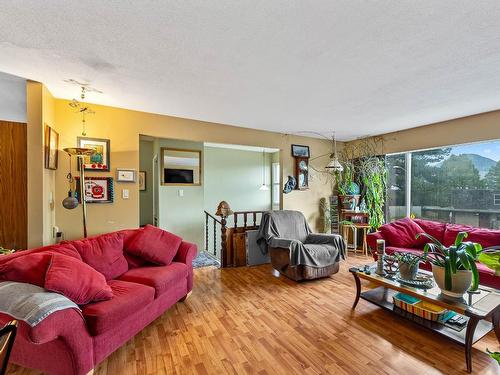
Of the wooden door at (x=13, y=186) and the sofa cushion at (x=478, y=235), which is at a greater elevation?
the wooden door at (x=13, y=186)

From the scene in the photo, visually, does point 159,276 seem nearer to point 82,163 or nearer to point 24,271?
point 24,271

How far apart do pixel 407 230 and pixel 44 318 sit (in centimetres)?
431

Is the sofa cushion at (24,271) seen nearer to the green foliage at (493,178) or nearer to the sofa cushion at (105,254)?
the sofa cushion at (105,254)

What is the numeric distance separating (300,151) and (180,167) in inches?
98.4

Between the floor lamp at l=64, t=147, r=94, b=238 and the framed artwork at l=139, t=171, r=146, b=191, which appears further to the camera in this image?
the framed artwork at l=139, t=171, r=146, b=191

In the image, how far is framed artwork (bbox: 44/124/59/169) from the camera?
8.61ft

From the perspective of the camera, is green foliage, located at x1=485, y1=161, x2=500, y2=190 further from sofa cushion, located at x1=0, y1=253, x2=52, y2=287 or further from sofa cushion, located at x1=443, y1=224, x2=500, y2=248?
sofa cushion, located at x1=0, y1=253, x2=52, y2=287

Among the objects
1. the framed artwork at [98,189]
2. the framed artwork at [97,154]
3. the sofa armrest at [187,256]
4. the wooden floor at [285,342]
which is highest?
the framed artwork at [97,154]

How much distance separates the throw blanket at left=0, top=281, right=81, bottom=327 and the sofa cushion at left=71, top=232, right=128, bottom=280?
706 mm

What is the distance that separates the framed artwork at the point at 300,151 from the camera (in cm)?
484

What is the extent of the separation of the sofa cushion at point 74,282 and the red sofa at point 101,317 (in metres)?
0.04

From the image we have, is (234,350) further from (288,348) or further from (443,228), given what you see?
(443,228)

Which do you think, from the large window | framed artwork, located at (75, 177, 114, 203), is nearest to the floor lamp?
framed artwork, located at (75, 177, 114, 203)

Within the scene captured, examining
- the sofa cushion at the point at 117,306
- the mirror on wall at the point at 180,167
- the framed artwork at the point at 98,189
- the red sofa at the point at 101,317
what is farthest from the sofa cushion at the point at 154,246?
the mirror on wall at the point at 180,167
